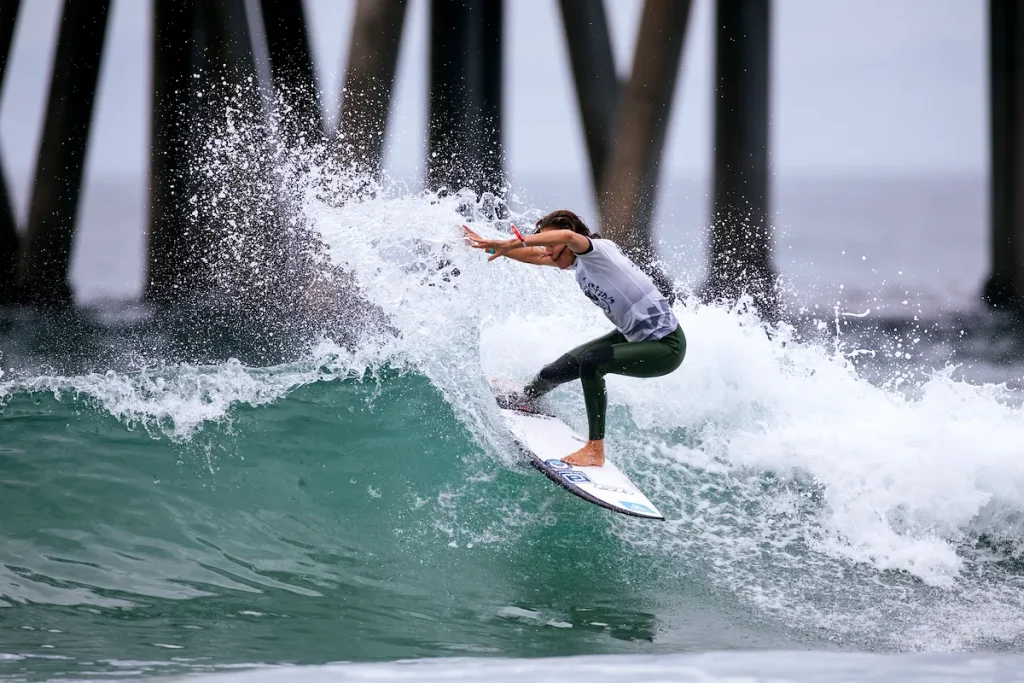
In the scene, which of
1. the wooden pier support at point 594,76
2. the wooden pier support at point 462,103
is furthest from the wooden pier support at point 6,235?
the wooden pier support at point 594,76

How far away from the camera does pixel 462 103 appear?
10172 mm

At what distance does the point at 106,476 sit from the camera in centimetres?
600

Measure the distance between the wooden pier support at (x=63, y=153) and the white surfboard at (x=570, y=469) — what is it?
664 centimetres

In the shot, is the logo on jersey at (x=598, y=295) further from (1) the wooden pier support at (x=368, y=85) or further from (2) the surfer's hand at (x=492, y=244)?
(1) the wooden pier support at (x=368, y=85)

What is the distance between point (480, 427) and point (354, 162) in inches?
165

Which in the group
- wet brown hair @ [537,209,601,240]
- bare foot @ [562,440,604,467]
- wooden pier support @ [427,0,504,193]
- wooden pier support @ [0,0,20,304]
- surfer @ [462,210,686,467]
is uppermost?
wooden pier support @ [427,0,504,193]

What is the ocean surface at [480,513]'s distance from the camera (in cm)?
448

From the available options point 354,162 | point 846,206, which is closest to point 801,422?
point 354,162

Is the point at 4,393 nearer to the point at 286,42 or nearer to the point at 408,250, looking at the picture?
the point at 408,250

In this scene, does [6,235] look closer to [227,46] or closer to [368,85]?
[227,46]

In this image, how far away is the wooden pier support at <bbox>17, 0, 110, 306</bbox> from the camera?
1043 centimetres

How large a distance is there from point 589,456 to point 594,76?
534cm

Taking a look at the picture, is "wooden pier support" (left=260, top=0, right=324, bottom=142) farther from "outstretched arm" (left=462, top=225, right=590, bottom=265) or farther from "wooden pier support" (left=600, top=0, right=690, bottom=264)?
"outstretched arm" (left=462, top=225, right=590, bottom=265)

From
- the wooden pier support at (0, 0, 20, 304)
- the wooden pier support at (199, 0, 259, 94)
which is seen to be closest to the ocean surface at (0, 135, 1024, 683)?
the wooden pier support at (199, 0, 259, 94)
